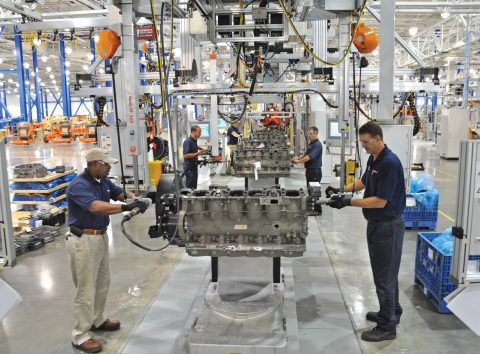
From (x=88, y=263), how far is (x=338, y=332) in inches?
96.5

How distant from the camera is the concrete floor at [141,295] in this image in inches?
154

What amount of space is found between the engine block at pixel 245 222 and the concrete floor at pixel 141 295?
108 centimetres

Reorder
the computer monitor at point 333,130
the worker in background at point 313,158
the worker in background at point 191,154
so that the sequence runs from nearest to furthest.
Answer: the worker in background at point 313,158
the worker in background at point 191,154
the computer monitor at point 333,130

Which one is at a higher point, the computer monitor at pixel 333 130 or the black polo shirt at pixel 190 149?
the computer monitor at pixel 333 130

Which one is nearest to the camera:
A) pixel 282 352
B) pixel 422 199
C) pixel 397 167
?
pixel 282 352

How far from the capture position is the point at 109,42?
13.8 ft

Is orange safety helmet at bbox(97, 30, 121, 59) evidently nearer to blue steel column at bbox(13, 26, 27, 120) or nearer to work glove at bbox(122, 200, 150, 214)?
work glove at bbox(122, 200, 150, 214)

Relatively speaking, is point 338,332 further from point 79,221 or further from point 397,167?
point 79,221

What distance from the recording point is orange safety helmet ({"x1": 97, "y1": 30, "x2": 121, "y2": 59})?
13.8ft

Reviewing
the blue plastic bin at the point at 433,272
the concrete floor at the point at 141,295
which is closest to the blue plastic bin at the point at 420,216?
the concrete floor at the point at 141,295

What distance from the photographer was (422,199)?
7.25 m

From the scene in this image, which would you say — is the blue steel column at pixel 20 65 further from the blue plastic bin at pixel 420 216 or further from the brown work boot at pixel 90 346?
the brown work boot at pixel 90 346

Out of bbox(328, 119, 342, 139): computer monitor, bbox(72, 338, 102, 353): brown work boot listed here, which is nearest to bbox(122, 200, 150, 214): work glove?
bbox(72, 338, 102, 353): brown work boot

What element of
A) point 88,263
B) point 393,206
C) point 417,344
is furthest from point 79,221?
point 417,344
